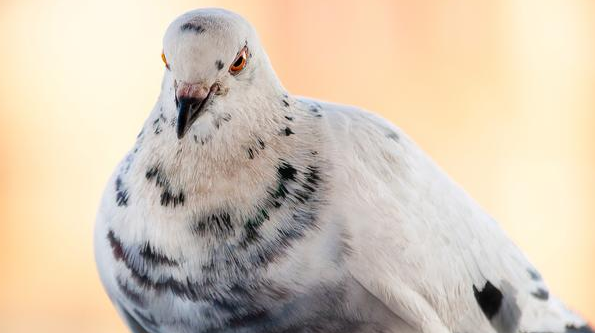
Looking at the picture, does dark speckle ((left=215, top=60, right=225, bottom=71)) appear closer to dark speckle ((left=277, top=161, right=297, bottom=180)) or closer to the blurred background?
dark speckle ((left=277, top=161, right=297, bottom=180))

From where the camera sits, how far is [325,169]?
38.8 inches

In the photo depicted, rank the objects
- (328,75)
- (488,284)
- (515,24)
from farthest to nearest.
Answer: (515,24) < (328,75) < (488,284)

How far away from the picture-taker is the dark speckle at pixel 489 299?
106 centimetres

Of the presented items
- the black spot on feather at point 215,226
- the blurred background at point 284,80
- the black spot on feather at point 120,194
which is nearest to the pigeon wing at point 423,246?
the black spot on feather at point 215,226

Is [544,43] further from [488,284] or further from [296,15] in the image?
[488,284]

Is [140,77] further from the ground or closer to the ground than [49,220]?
further from the ground

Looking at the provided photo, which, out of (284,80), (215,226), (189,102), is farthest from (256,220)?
(284,80)

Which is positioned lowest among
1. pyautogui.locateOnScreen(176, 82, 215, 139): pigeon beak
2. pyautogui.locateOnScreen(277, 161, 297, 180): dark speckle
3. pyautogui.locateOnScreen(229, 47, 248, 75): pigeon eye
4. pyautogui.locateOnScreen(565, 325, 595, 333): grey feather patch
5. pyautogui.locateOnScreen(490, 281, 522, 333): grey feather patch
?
pyautogui.locateOnScreen(565, 325, 595, 333): grey feather patch

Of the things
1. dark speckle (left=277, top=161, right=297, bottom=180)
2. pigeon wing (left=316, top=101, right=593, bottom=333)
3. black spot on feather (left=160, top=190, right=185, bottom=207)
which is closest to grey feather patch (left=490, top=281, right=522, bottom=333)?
pigeon wing (left=316, top=101, right=593, bottom=333)

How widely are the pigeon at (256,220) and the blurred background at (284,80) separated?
41.2 inches

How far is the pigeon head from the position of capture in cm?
88

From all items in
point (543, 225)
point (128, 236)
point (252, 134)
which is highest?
point (252, 134)

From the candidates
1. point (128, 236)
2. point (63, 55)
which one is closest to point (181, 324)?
point (128, 236)

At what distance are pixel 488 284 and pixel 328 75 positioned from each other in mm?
1092
